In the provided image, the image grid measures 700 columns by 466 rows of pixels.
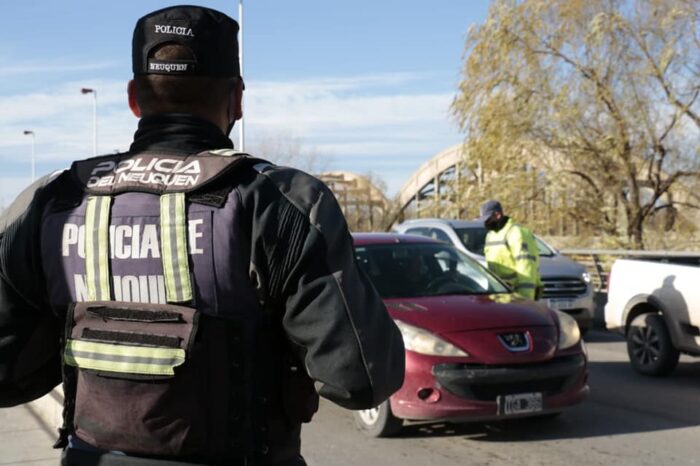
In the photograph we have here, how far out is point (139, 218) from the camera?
2.07 m

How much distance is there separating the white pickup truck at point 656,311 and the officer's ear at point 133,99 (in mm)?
8164

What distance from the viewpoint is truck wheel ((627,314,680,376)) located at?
9.70 meters

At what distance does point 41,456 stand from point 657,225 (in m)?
20.4

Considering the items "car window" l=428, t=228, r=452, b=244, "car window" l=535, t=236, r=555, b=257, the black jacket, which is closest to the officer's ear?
the black jacket

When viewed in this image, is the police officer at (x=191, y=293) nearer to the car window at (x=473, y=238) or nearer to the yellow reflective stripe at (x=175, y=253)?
the yellow reflective stripe at (x=175, y=253)

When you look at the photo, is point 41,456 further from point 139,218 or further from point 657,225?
point 657,225

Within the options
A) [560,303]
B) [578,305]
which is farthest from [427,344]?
[578,305]

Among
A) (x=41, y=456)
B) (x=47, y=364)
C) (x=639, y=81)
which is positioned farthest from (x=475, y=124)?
(x=47, y=364)

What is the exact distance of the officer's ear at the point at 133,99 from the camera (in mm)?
2281

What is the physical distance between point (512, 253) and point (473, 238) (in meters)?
4.88

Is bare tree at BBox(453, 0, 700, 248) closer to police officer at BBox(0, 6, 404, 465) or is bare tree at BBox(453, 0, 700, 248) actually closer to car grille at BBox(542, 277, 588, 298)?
car grille at BBox(542, 277, 588, 298)

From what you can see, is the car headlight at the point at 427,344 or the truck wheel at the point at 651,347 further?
the truck wheel at the point at 651,347

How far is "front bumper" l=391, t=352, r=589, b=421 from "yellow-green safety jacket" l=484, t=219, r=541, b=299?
9.90ft

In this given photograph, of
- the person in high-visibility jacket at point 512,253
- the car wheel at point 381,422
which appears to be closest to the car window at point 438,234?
the person in high-visibility jacket at point 512,253
